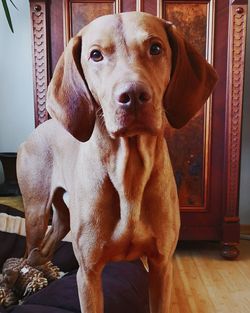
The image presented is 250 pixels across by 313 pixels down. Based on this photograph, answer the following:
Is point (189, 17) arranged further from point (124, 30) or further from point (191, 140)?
point (124, 30)

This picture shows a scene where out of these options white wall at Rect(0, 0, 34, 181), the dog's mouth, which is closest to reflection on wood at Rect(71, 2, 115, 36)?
white wall at Rect(0, 0, 34, 181)

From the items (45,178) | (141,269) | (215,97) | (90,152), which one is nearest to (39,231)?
(45,178)

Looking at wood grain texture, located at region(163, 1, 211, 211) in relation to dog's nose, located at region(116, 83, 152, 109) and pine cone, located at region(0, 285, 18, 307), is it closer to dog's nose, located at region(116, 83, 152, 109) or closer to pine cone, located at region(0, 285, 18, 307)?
pine cone, located at region(0, 285, 18, 307)

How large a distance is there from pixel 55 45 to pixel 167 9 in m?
0.55

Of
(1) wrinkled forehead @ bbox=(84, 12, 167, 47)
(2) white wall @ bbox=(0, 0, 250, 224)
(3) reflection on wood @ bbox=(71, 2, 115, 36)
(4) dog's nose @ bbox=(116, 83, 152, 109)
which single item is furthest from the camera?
(2) white wall @ bbox=(0, 0, 250, 224)

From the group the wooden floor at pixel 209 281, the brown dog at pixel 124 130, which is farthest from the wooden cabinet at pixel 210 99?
the brown dog at pixel 124 130

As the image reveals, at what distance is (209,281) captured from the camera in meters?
1.97

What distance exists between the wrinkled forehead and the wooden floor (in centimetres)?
120

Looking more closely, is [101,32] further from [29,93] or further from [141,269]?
[29,93]

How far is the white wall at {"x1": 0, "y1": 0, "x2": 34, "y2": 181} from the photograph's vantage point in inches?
94.3

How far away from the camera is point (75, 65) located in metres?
0.99

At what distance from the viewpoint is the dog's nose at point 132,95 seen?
79 centimetres

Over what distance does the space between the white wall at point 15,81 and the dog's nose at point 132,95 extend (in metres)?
1.77

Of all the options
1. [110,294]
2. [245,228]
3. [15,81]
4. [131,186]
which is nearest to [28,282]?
[110,294]
